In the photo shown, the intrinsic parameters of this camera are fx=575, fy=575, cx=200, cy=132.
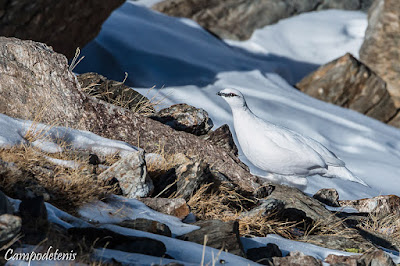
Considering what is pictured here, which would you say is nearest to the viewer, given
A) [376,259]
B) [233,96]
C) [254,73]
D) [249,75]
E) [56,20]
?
[376,259]

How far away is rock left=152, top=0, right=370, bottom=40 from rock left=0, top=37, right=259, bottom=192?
1500 cm

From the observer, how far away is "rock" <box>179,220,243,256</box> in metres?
4.05

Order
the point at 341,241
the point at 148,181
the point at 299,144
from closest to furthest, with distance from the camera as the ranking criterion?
the point at 148,181 < the point at 341,241 < the point at 299,144

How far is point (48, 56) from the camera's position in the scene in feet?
19.1

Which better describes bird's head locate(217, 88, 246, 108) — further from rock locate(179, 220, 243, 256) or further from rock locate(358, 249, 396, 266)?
rock locate(358, 249, 396, 266)

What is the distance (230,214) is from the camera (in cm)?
506

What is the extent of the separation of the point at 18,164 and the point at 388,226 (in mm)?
4071

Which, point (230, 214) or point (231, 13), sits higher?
point (230, 214)

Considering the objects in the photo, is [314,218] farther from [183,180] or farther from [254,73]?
[254,73]

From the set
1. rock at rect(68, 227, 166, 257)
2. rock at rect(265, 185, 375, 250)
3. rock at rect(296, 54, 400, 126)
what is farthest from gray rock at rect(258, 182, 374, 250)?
rock at rect(296, 54, 400, 126)

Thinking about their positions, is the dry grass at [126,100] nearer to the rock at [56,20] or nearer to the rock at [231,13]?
the rock at [56,20]

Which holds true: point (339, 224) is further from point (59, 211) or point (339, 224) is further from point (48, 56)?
point (48, 56)

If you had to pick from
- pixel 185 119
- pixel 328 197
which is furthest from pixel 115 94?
pixel 328 197

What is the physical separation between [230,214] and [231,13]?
17.7 m
